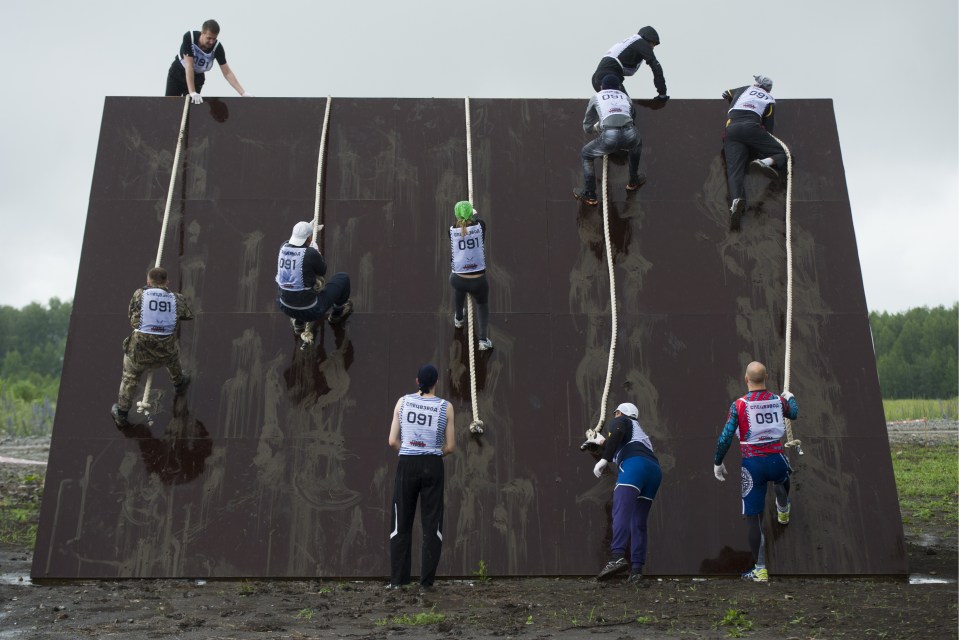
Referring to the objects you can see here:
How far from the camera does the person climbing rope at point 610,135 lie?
9156 millimetres

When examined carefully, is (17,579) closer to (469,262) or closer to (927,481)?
(469,262)

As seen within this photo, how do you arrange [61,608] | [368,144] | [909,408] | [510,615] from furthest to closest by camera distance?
1. [909,408]
2. [368,144]
3. [61,608]
4. [510,615]

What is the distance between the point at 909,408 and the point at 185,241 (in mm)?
33410

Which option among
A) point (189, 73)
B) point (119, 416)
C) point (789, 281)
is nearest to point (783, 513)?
point (789, 281)

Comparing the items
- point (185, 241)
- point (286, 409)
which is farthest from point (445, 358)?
point (185, 241)

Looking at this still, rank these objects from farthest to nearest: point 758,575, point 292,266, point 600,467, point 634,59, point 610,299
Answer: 1. point 634,59
2. point 610,299
3. point 292,266
4. point 600,467
5. point 758,575

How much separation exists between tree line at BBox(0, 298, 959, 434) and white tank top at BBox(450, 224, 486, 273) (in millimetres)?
46856

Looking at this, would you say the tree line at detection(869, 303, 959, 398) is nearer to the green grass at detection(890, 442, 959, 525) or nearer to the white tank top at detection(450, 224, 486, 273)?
the green grass at detection(890, 442, 959, 525)

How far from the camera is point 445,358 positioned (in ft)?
28.5

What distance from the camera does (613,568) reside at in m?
7.39

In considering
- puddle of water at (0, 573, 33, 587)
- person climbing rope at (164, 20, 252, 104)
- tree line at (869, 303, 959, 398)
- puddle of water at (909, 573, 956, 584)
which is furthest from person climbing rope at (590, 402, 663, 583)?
tree line at (869, 303, 959, 398)

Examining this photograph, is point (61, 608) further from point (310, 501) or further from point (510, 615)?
point (510, 615)

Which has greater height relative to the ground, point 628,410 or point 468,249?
point 468,249

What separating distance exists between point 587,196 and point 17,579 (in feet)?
21.2
